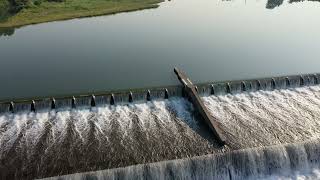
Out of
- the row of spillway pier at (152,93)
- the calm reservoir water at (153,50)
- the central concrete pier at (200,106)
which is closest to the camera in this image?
the central concrete pier at (200,106)

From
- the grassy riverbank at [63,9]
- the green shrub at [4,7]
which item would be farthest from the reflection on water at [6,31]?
the green shrub at [4,7]

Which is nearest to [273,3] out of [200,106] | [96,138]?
[200,106]

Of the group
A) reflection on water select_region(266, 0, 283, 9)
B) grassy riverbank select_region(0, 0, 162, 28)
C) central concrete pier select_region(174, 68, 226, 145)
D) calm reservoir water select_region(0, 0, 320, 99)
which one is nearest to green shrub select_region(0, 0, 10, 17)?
grassy riverbank select_region(0, 0, 162, 28)

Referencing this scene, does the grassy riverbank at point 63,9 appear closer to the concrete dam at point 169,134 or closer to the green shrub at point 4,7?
the green shrub at point 4,7

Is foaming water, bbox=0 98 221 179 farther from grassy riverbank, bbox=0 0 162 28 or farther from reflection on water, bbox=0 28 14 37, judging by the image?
A: grassy riverbank, bbox=0 0 162 28

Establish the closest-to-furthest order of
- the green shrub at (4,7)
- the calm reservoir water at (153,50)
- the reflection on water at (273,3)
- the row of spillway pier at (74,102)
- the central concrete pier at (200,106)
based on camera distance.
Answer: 1. the central concrete pier at (200,106)
2. the row of spillway pier at (74,102)
3. the calm reservoir water at (153,50)
4. the green shrub at (4,7)
5. the reflection on water at (273,3)

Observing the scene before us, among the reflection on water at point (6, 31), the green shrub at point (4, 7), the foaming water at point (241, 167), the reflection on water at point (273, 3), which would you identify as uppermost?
the foaming water at point (241, 167)

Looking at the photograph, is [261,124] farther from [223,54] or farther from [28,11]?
[28,11]

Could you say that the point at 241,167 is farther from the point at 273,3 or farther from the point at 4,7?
the point at 4,7
